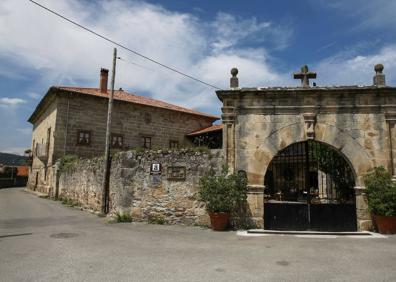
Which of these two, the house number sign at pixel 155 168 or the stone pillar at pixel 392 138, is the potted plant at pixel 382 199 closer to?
the stone pillar at pixel 392 138

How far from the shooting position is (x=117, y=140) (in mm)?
22234

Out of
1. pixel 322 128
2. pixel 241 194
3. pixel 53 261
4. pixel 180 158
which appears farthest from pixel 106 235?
pixel 322 128

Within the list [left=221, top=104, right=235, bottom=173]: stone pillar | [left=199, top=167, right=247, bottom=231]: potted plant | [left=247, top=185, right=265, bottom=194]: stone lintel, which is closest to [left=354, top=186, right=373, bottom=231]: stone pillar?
[left=247, top=185, right=265, bottom=194]: stone lintel

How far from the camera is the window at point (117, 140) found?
22.0m

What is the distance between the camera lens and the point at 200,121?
90.6 ft

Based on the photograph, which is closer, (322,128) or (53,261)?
(53,261)

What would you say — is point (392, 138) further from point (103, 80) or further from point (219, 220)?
point (103, 80)

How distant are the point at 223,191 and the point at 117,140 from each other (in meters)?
15.2

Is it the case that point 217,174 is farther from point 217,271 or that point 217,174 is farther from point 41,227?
point 41,227

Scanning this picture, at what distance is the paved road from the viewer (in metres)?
4.73

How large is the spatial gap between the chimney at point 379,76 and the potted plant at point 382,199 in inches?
96.4

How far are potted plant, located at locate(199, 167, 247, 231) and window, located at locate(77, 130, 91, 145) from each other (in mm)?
14507

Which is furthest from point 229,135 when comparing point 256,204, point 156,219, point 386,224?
point 386,224

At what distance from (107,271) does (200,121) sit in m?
23.1
